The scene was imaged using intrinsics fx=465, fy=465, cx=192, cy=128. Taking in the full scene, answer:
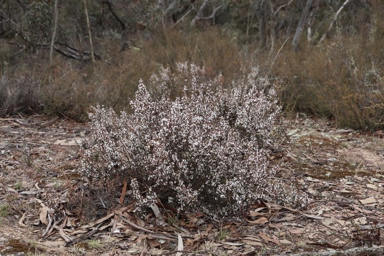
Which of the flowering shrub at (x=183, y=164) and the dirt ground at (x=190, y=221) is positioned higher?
the flowering shrub at (x=183, y=164)

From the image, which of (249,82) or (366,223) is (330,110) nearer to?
(249,82)

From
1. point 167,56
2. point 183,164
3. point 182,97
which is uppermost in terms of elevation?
point 182,97

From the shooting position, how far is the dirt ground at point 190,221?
8.77 feet

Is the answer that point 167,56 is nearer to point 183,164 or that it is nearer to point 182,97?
point 182,97

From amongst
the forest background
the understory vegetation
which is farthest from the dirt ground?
the forest background

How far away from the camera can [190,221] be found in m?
2.94

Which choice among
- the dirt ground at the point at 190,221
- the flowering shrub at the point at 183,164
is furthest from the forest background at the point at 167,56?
the flowering shrub at the point at 183,164

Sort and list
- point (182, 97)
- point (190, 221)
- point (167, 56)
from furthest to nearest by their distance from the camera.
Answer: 1. point (167, 56)
2. point (182, 97)
3. point (190, 221)

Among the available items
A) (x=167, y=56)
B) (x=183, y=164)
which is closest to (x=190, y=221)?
(x=183, y=164)

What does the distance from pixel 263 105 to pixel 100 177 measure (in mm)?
1555

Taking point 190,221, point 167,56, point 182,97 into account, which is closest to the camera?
point 190,221

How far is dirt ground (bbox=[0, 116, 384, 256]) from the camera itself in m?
2.67

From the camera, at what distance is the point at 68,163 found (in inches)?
155

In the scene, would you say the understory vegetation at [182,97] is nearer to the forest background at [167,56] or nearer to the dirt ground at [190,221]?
the forest background at [167,56]
